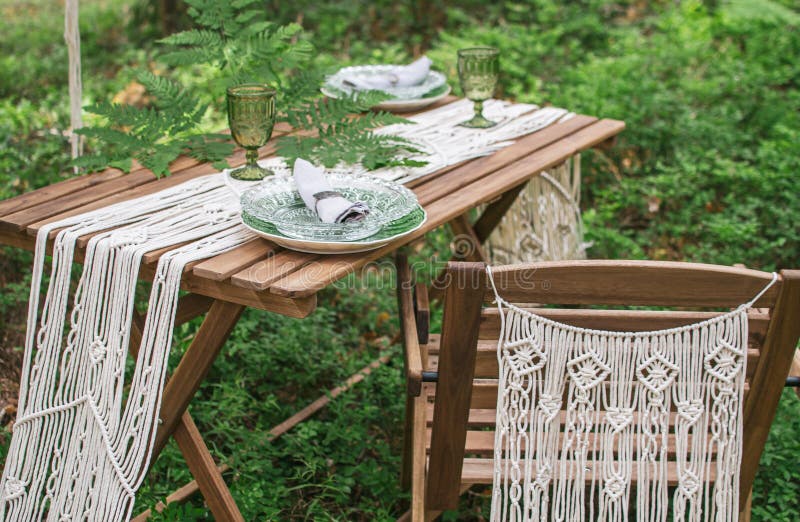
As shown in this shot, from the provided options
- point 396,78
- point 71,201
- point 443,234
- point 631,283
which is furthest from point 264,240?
point 443,234

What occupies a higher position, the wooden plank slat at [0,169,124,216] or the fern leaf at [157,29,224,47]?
the fern leaf at [157,29,224,47]

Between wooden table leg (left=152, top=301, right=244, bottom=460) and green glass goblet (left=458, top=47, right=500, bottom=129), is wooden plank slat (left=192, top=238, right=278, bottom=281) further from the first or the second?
green glass goblet (left=458, top=47, right=500, bottom=129)

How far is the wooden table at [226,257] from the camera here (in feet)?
5.14

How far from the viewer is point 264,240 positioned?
68.4 inches

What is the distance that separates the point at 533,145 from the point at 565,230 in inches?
28.7

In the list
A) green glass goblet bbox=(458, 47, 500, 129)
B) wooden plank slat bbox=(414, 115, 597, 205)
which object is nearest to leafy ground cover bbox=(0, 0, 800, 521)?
wooden plank slat bbox=(414, 115, 597, 205)

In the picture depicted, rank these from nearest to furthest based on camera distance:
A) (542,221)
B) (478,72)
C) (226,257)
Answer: (226,257), (478,72), (542,221)

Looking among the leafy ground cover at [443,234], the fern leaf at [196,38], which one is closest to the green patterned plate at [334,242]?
the fern leaf at [196,38]

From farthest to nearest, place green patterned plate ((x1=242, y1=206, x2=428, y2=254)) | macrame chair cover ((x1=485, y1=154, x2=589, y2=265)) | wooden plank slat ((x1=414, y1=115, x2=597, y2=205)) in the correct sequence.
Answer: macrame chair cover ((x1=485, y1=154, x2=589, y2=265))
wooden plank slat ((x1=414, y1=115, x2=597, y2=205))
green patterned plate ((x1=242, y1=206, x2=428, y2=254))

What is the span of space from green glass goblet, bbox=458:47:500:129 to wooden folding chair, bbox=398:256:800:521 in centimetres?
104

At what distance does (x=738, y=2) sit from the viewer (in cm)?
462

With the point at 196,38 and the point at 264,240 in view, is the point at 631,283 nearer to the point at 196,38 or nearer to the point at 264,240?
the point at 264,240

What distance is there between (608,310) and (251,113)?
0.93 meters

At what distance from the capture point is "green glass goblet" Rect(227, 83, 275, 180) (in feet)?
6.34
